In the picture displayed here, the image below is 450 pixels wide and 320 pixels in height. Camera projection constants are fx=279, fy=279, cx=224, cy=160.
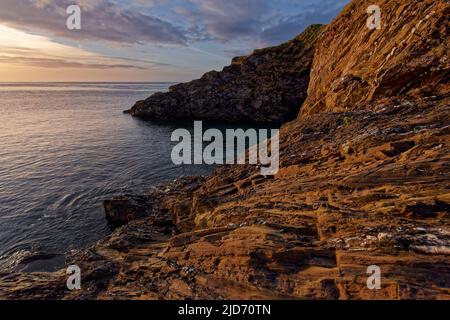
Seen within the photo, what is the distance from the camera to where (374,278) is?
10227mm

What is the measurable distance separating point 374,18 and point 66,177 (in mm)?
48863

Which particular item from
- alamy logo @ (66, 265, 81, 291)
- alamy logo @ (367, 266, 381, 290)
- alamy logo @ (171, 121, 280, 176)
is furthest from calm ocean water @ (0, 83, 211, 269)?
alamy logo @ (367, 266, 381, 290)

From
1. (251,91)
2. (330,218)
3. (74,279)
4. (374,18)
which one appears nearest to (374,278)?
(330,218)

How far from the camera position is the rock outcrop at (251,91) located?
88.0 m

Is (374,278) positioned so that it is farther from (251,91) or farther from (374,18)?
(251,91)

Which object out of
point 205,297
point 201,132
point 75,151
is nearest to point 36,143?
point 75,151

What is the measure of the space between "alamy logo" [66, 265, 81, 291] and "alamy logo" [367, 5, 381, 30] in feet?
130

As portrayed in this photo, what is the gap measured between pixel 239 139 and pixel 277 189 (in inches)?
1946

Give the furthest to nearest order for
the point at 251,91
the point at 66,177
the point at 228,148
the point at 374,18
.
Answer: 1. the point at 251,91
2. the point at 228,148
3. the point at 66,177
4. the point at 374,18

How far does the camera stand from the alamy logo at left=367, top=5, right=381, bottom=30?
35.1m

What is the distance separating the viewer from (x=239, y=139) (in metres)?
68.8

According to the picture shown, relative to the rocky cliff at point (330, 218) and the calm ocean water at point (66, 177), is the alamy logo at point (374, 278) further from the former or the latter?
the calm ocean water at point (66, 177)

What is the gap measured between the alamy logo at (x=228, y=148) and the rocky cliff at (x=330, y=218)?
1483mm
